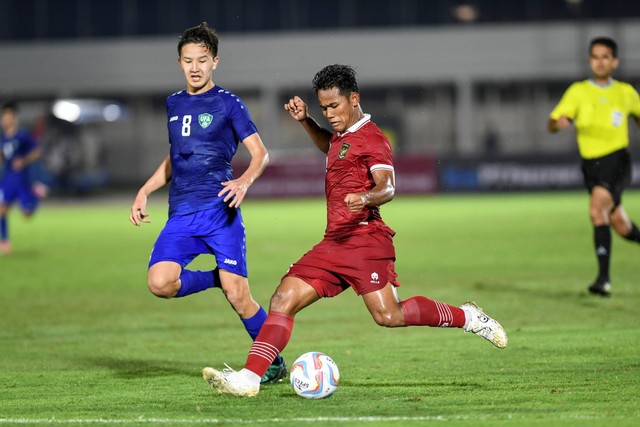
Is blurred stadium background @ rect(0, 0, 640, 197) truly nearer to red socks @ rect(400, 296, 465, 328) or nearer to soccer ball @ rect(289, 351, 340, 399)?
red socks @ rect(400, 296, 465, 328)

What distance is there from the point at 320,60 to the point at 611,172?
36502mm

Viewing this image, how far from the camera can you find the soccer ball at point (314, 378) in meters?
6.50

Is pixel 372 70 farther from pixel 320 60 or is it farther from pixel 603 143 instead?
pixel 603 143

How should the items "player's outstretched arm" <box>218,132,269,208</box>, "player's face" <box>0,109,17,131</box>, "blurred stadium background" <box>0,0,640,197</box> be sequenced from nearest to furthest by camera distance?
"player's outstretched arm" <box>218,132,269,208</box>, "player's face" <box>0,109,17,131</box>, "blurred stadium background" <box>0,0,640,197</box>

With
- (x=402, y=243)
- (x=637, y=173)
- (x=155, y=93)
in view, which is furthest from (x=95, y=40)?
(x=402, y=243)

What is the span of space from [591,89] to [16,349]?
257 inches

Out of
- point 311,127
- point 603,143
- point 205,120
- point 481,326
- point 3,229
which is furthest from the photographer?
point 3,229

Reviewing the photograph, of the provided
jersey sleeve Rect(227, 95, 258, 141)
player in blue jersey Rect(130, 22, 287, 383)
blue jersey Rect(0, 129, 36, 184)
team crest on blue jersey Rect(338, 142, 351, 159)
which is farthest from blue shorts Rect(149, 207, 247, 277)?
blue jersey Rect(0, 129, 36, 184)

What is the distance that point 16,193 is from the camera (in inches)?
769

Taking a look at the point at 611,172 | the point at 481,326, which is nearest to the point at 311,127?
the point at 481,326

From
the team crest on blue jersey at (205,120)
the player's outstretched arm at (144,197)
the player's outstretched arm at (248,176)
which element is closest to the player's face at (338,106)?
the player's outstretched arm at (248,176)

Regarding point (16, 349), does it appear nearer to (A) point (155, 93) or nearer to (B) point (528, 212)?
(B) point (528, 212)

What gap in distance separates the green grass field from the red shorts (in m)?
0.68

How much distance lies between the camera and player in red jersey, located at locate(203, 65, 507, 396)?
263 inches
